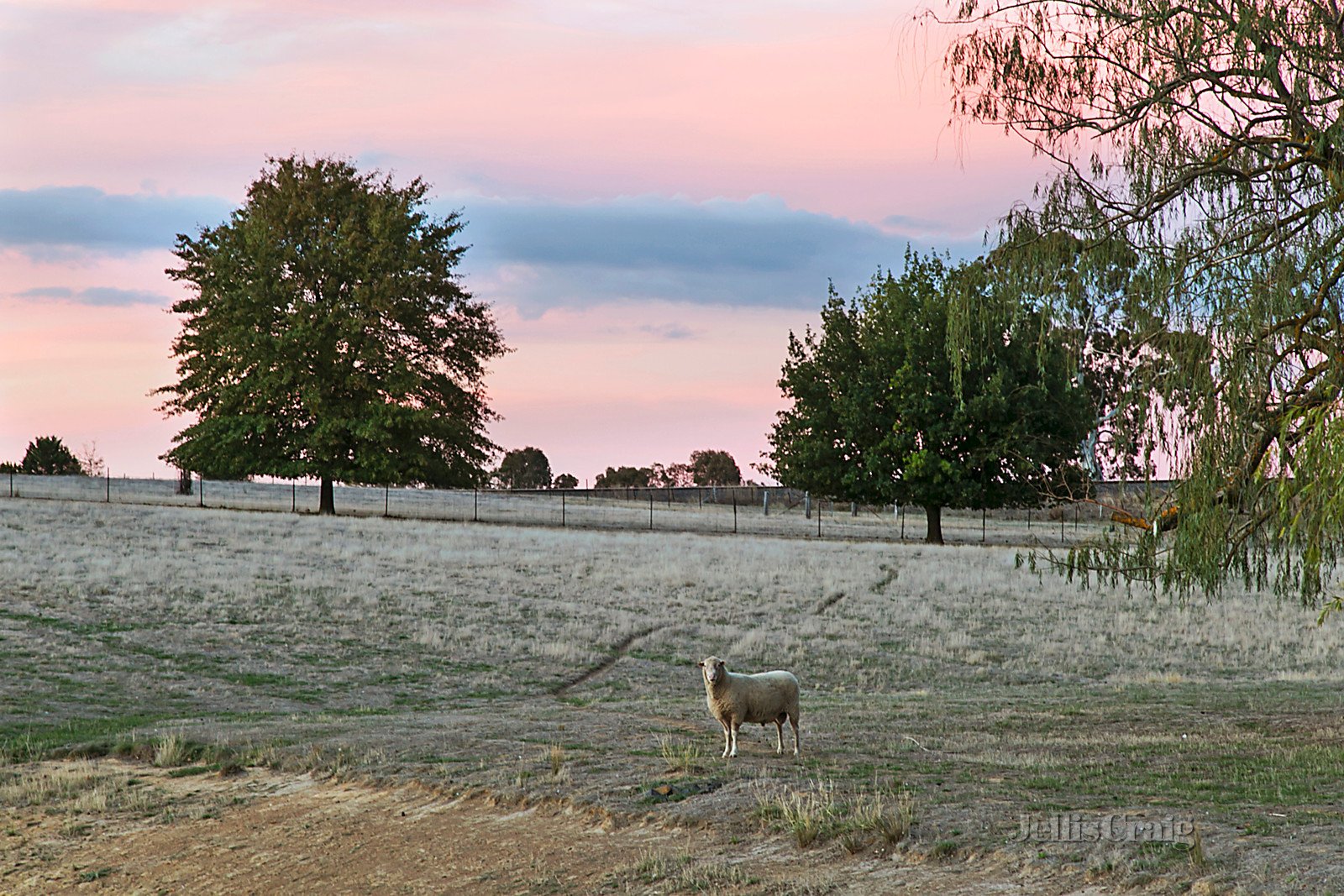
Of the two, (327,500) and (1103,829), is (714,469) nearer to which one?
(327,500)

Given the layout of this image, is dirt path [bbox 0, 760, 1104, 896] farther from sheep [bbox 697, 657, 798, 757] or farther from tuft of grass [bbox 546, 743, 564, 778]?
sheep [bbox 697, 657, 798, 757]

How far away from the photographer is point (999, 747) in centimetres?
1302

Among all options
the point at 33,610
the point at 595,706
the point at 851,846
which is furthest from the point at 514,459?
the point at 851,846

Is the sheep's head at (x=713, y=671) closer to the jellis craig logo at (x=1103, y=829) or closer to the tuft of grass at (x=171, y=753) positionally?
the jellis craig logo at (x=1103, y=829)

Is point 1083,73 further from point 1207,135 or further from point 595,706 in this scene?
point 595,706

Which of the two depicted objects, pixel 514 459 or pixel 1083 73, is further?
pixel 514 459

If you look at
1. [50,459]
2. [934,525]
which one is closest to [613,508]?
[934,525]

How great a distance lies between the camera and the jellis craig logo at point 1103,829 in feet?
27.5

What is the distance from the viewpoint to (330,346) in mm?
50594

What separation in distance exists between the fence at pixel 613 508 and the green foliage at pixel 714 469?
25497 millimetres

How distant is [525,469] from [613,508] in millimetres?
45039

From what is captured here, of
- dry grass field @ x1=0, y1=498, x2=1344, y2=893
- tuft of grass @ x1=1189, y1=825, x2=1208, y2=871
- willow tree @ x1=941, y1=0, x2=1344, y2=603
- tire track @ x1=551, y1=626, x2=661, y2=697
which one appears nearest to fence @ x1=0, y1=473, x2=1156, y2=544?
dry grass field @ x1=0, y1=498, x2=1344, y2=893

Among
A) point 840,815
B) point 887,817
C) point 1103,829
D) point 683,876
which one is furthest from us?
point 840,815

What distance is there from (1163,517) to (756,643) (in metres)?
13.7
